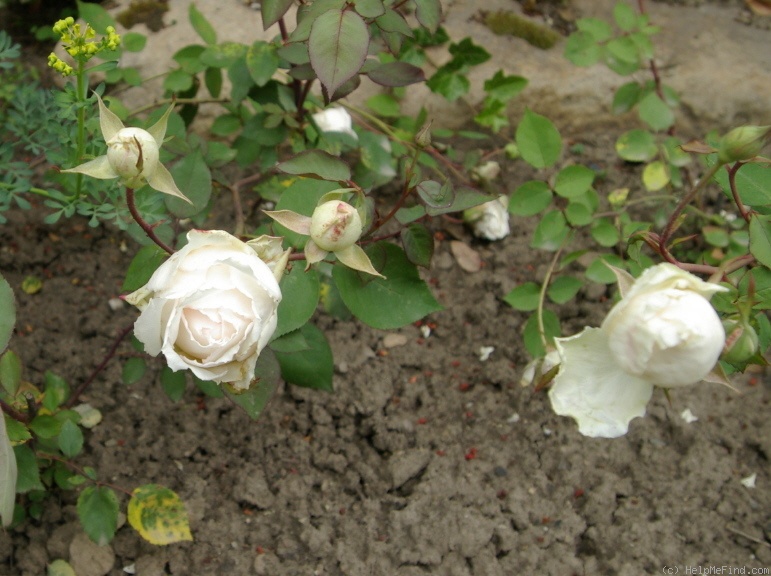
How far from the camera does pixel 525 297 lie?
1539mm

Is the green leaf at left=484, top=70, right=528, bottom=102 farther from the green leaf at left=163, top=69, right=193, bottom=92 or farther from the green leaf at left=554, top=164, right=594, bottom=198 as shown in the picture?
the green leaf at left=163, top=69, right=193, bottom=92

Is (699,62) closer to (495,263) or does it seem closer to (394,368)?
(495,263)

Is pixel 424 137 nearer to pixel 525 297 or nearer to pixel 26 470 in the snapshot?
pixel 525 297

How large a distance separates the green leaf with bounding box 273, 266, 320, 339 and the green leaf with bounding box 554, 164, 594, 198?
1.91 feet

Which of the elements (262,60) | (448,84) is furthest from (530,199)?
(262,60)

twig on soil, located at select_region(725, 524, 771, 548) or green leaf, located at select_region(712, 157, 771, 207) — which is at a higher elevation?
green leaf, located at select_region(712, 157, 771, 207)

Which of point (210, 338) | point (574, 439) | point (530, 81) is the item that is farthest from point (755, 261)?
point (530, 81)

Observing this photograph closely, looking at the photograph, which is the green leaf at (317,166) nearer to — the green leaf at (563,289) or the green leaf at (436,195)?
the green leaf at (436,195)

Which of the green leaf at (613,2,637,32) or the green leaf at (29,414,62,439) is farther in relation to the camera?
the green leaf at (613,2,637,32)

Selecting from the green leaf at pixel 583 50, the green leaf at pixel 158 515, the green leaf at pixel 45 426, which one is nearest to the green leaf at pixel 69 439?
the green leaf at pixel 45 426

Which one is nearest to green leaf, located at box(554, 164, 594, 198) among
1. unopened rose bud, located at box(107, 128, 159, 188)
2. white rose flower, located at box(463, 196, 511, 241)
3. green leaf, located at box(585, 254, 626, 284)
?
green leaf, located at box(585, 254, 626, 284)

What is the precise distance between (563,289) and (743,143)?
0.69 m

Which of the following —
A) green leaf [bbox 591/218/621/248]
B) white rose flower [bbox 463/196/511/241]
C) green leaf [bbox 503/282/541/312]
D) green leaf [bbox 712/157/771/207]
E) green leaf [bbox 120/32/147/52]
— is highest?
green leaf [bbox 712/157/771/207]

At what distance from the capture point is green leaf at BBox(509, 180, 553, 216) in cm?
143
